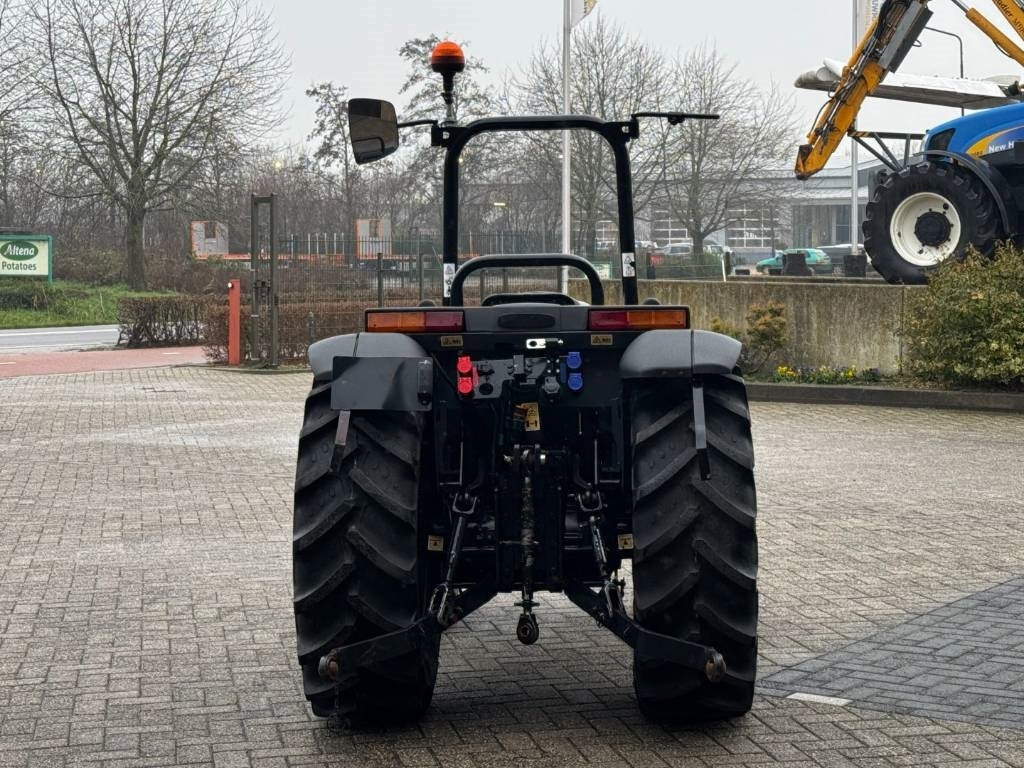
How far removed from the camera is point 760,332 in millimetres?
18266

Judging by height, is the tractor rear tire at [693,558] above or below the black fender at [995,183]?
below

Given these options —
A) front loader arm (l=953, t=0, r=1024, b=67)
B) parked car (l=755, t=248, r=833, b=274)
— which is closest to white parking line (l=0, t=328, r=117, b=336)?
front loader arm (l=953, t=0, r=1024, b=67)

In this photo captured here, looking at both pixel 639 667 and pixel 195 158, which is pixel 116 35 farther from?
pixel 639 667

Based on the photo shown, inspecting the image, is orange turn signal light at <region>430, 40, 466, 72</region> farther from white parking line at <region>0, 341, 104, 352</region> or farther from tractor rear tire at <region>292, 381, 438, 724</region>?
white parking line at <region>0, 341, 104, 352</region>

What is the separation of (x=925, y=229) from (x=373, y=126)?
48.8 feet

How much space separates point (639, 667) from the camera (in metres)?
5.00

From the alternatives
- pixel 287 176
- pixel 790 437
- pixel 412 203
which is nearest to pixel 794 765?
pixel 790 437

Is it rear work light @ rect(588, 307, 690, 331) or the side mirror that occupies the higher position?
the side mirror

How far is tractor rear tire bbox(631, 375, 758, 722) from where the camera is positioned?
4.91 meters

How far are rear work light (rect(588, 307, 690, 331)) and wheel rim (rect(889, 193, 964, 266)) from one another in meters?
14.2

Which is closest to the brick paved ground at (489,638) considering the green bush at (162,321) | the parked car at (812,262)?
the green bush at (162,321)

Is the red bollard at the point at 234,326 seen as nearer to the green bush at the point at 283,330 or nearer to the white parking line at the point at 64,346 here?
the green bush at the point at 283,330

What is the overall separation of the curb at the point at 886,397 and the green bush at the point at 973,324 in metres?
0.26

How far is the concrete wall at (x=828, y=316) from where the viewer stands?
17.9 metres
